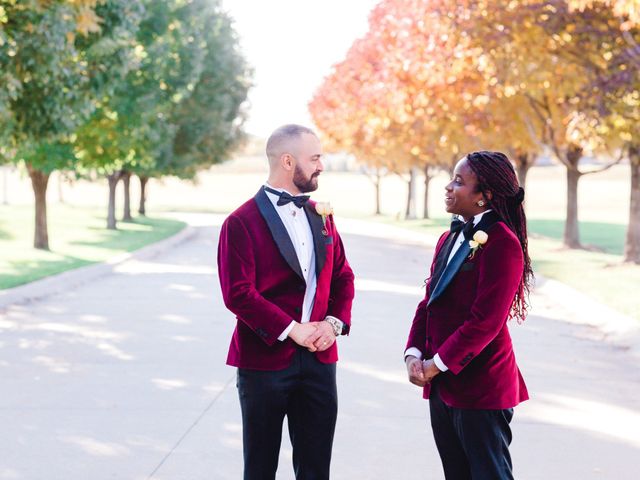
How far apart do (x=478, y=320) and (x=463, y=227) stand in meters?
0.41

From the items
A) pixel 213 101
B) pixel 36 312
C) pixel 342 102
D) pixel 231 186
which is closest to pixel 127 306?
A: pixel 36 312

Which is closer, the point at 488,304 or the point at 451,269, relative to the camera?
the point at 488,304

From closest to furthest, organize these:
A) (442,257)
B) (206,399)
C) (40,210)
A: (442,257) < (206,399) < (40,210)

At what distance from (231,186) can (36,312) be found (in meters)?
105

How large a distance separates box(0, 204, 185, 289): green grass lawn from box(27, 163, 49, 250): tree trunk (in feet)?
1.00

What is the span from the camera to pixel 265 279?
4.38 meters

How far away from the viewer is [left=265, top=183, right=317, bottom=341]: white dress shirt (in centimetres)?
442

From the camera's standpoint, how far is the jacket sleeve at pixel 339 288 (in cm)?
459

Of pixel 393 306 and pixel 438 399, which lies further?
pixel 393 306

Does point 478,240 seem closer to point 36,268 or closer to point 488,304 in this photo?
point 488,304

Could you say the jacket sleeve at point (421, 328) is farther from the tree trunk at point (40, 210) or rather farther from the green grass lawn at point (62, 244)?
the tree trunk at point (40, 210)

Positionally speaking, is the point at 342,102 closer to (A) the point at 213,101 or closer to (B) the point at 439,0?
(A) the point at 213,101

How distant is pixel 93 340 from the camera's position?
11531mm

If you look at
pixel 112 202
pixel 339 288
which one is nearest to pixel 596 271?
pixel 339 288
